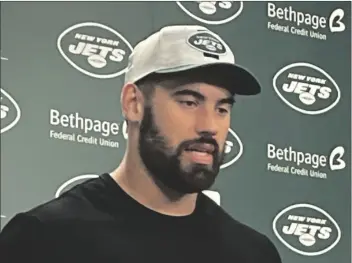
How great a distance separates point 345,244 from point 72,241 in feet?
4.03

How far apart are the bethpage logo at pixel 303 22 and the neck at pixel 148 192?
3.72 ft

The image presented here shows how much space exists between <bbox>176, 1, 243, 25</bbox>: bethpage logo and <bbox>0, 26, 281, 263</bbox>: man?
978 millimetres

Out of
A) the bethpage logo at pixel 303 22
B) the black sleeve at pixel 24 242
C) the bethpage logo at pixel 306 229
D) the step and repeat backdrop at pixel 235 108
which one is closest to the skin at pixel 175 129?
the black sleeve at pixel 24 242

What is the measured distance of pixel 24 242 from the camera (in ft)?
3.21

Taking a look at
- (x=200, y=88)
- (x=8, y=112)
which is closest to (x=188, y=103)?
(x=200, y=88)

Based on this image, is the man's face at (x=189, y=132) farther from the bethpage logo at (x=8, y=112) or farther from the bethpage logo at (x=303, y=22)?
the bethpage logo at (x=303, y=22)

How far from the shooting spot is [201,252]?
3.43 ft

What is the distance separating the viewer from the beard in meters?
1.02

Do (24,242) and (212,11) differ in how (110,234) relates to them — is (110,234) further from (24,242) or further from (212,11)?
(212,11)

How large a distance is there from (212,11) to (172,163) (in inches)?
42.7

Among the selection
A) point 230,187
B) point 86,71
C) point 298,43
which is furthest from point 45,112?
point 298,43

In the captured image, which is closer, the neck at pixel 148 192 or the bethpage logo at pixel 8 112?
the neck at pixel 148 192

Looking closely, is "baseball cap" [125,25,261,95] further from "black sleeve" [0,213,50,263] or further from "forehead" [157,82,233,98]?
"black sleeve" [0,213,50,263]

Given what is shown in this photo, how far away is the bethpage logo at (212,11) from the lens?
203 cm
